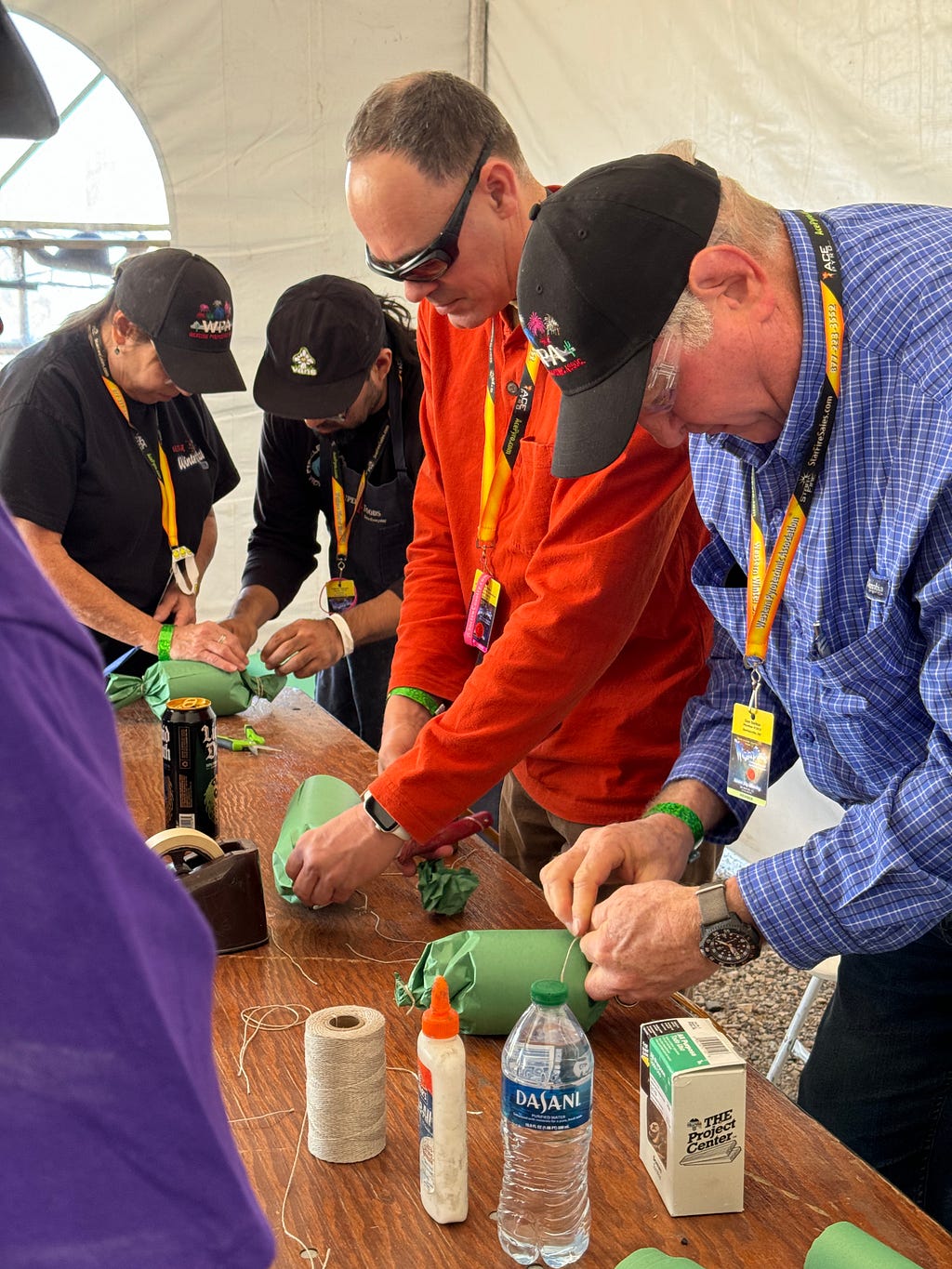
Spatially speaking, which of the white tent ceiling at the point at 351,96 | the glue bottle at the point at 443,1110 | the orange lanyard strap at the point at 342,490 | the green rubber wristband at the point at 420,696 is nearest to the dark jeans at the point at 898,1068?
the glue bottle at the point at 443,1110

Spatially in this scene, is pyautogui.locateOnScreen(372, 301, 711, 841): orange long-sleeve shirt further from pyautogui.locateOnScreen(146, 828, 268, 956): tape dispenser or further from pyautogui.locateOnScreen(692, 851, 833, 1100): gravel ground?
pyautogui.locateOnScreen(692, 851, 833, 1100): gravel ground

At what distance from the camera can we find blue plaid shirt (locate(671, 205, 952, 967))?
3.88 feet

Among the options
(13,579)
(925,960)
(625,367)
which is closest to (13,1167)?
(13,579)

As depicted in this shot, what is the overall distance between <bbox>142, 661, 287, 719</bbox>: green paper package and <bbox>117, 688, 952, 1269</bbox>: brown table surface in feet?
2.89

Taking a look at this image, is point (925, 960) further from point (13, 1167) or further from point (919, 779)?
point (13, 1167)

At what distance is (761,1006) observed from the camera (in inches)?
129

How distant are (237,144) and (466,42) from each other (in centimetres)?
113

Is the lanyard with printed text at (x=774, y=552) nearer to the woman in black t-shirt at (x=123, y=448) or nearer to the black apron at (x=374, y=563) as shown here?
the woman in black t-shirt at (x=123, y=448)

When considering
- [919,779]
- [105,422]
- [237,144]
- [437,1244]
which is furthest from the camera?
[237,144]

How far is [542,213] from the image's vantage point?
1.28 m

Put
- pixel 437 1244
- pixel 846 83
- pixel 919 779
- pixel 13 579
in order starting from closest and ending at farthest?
pixel 13 579, pixel 437 1244, pixel 919 779, pixel 846 83

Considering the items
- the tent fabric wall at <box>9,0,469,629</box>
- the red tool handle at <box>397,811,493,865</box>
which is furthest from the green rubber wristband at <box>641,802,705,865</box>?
the tent fabric wall at <box>9,0,469,629</box>

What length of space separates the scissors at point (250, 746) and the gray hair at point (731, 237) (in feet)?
4.67

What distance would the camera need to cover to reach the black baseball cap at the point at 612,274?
1.21 meters
